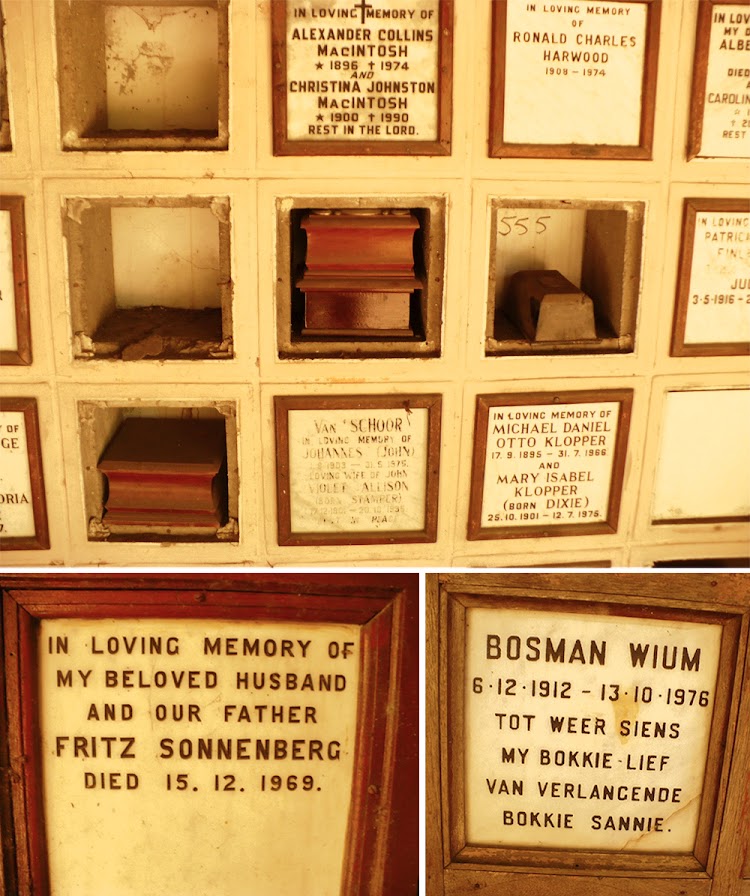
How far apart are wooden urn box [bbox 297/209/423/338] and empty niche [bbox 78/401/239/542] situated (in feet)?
0.81

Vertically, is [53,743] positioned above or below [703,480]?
below

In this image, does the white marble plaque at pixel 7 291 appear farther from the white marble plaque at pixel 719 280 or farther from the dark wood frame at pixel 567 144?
the white marble plaque at pixel 719 280

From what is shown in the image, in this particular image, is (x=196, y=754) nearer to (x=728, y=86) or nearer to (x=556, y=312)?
(x=556, y=312)

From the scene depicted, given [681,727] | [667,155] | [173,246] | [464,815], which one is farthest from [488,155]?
[464,815]

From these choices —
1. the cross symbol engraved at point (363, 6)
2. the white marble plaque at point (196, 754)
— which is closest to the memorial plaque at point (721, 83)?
the cross symbol engraved at point (363, 6)

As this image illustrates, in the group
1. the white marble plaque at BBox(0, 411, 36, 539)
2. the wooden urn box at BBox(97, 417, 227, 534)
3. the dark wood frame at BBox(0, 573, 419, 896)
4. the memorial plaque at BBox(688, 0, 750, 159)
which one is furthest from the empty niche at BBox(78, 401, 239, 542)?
the memorial plaque at BBox(688, 0, 750, 159)

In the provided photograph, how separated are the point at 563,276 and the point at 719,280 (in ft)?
0.95

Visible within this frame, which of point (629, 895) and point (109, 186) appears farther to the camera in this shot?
point (109, 186)

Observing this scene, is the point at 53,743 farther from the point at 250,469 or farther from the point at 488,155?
the point at 488,155

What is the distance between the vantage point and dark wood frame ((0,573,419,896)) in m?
1.16

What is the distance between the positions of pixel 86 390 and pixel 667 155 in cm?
109

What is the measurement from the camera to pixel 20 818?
119 cm

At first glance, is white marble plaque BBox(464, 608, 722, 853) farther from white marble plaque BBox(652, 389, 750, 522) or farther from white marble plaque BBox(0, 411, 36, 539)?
white marble plaque BBox(0, 411, 36, 539)

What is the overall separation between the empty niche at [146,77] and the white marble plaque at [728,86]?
818 millimetres
